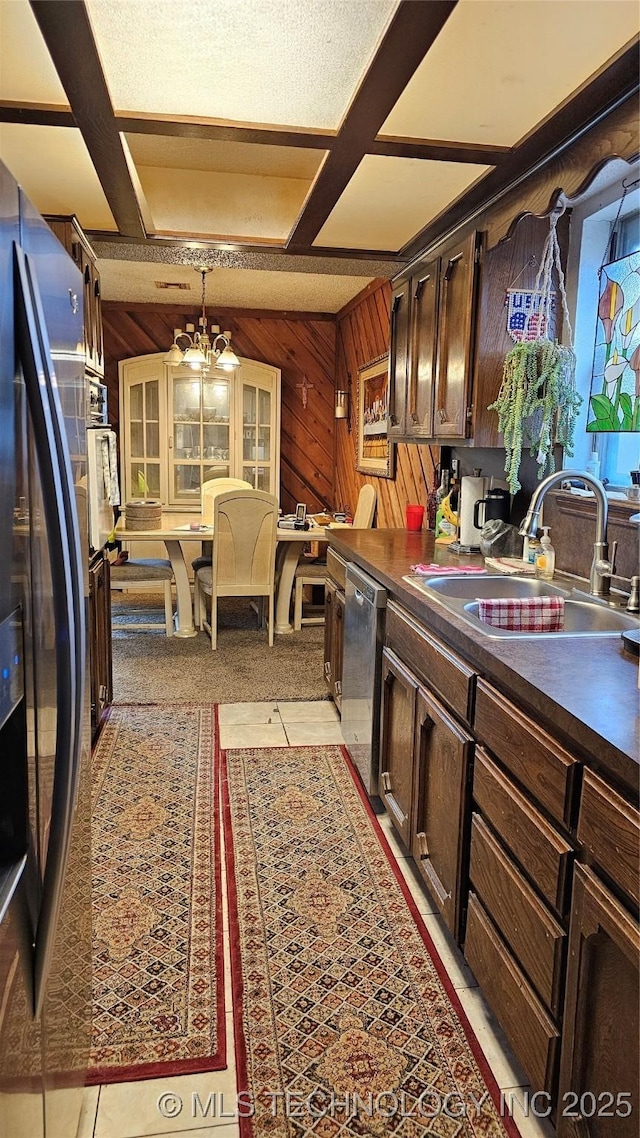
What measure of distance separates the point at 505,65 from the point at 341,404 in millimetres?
4601

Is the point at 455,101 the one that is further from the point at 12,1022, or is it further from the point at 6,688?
the point at 12,1022

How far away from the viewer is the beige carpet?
3.87 meters

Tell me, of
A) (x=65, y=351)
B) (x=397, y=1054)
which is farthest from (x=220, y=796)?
(x=65, y=351)

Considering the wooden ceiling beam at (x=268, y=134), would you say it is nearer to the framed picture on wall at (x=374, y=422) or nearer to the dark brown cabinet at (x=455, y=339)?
the dark brown cabinet at (x=455, y=339)

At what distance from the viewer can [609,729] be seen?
3.79 feet

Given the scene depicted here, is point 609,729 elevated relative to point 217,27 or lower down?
lower down

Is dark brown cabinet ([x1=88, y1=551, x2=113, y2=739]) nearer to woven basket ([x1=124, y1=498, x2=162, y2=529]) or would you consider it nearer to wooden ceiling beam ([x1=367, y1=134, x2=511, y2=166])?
woven basket ([x1=124, y1=498, x2=162, y2=529])

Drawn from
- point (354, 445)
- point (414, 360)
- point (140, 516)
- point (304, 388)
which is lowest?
point (140, 516)

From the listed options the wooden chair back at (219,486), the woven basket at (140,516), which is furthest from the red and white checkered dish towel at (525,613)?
the wooden chair back at (219,486)

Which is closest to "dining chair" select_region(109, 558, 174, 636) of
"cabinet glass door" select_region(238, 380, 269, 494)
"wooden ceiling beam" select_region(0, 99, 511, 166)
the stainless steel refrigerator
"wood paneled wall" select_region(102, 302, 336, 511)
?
"cabinet glass door" select_region(238, 380, 269, 494)

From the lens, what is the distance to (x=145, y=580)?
188 inches

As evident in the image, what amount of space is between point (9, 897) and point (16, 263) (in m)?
0.77

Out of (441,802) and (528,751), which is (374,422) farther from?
(528,751)

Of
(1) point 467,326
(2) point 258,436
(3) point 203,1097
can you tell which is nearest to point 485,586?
(1) point 467,326
